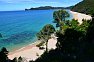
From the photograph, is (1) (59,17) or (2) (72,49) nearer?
(2) (72,49)

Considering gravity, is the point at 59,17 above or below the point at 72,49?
below

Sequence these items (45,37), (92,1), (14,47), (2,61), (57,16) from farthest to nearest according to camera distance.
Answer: (92,1) < (57,16) < (14,47) < (45,37) < (2,61)

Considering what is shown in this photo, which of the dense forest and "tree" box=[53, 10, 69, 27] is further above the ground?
the dense forest

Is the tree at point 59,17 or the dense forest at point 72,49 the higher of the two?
the dense forest at point 72,49

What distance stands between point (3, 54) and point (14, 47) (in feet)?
139

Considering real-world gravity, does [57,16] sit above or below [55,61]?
below

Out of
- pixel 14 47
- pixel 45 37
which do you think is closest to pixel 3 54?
pixel 45 37

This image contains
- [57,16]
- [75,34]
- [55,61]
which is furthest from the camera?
[57,16]

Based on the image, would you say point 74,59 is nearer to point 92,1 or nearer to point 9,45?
point 9,45

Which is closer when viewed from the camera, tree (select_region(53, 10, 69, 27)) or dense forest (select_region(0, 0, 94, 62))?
dense forest (select_region(0, 0, 94, 62))

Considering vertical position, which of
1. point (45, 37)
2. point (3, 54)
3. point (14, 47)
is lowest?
point (14, 47)

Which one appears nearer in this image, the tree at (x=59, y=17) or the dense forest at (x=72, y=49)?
the dense forest at (x=72, y=49)

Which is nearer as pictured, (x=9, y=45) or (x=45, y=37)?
(x=45, y=37)

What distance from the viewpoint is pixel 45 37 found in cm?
5222
